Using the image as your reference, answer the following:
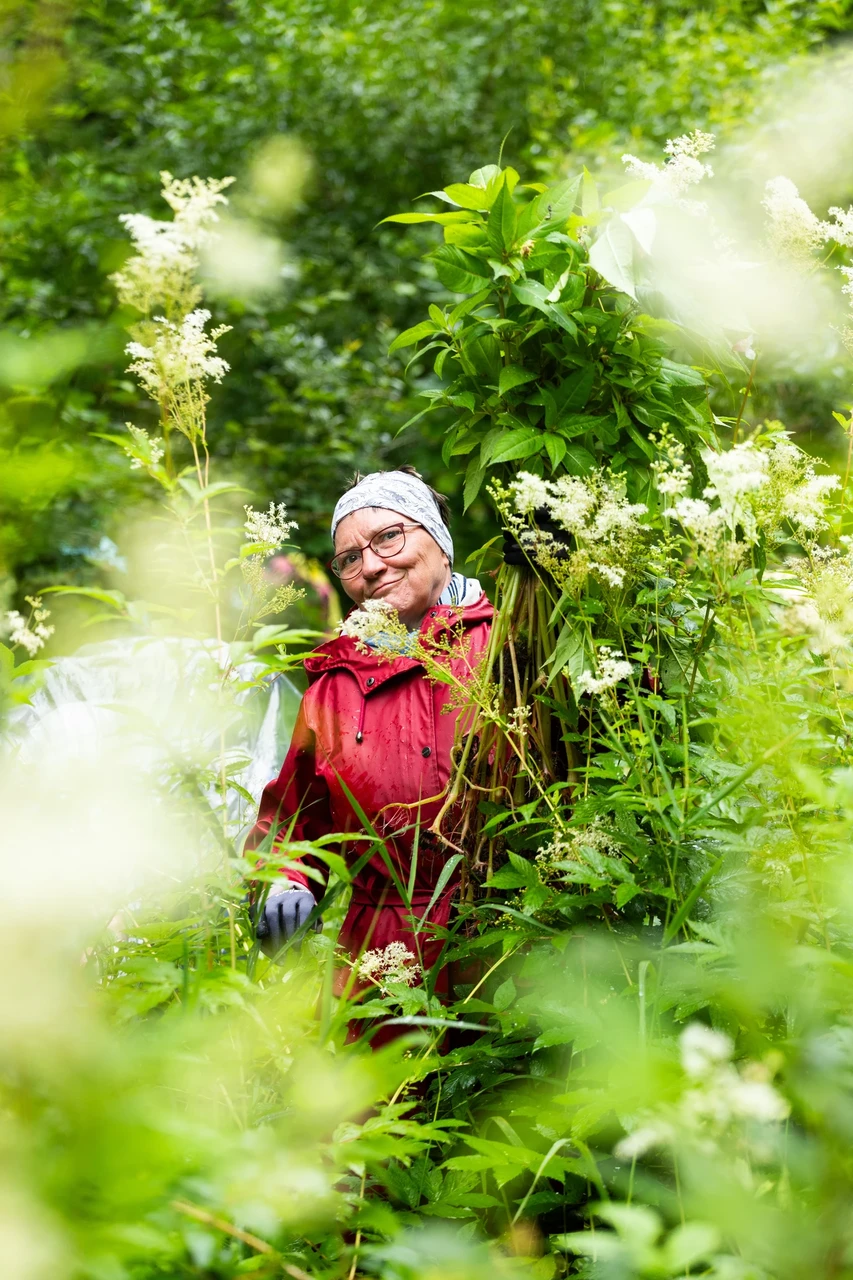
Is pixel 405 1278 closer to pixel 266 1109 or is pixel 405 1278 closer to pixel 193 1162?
pixel 193 1162

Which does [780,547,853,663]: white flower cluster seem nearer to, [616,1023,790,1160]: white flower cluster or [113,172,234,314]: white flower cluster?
[616,1023,790,1160]: white flower cluster

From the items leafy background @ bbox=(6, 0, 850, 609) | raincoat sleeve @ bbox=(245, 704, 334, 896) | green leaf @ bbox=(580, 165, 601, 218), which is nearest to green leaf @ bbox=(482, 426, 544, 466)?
green leaf @ bbox=(580, 165, 601, 218)

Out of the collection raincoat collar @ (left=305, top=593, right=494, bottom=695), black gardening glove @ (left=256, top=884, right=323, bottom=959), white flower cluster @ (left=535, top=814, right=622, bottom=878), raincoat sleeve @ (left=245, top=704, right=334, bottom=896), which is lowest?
raincoat sleeve @ (left=245, top=704, right=334, bottom=896)

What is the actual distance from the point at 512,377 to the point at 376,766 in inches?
36.4

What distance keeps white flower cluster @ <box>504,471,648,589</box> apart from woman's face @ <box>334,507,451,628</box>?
2.87 feet

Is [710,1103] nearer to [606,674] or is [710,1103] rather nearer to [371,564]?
[606,674]

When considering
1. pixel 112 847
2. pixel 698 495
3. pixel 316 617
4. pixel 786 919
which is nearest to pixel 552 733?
pixel 698 495

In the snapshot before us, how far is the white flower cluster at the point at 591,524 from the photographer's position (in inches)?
56.6

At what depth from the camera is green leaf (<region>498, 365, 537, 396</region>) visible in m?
1.67

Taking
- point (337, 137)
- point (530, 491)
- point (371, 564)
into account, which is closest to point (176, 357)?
point (530, 491)

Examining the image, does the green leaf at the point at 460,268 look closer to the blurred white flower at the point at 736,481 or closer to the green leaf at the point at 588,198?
the green leaf at the point at 588,198

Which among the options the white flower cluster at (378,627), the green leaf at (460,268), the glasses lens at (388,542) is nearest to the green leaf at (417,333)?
the green leaf at (460,268)

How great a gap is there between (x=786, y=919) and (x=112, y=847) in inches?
30.9

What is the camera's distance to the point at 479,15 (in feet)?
25.3
